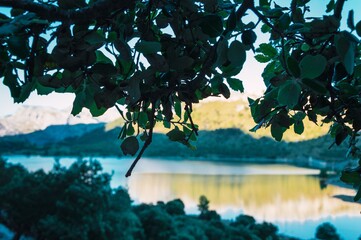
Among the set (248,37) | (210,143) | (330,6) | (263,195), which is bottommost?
(263,195)

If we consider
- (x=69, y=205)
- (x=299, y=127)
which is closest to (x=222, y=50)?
(x=299, y=127)

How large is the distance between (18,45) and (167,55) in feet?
0.95

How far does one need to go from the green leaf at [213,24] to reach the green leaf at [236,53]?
0.05 meters

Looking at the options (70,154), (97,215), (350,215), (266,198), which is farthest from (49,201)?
(70,154)

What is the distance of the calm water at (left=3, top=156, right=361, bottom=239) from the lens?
88.5 ft

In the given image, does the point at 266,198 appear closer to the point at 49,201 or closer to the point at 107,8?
the point at 49,201

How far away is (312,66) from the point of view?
1.67ft

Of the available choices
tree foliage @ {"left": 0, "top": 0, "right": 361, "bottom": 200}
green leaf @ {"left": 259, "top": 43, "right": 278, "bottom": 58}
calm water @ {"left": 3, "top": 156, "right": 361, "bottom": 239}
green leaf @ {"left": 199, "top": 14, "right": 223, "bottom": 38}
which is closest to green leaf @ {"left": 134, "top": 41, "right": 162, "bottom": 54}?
tree foliage @ {"left": 0, "top": 0, "right": 361, "bottom": 200}

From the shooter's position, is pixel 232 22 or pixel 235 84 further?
pixel 235 84

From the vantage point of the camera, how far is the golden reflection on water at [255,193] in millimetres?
31031

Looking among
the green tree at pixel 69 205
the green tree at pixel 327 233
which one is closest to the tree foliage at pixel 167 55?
the green tree at pixel 69 205

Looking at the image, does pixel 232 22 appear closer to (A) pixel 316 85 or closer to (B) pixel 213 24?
(B) pixel 213 24

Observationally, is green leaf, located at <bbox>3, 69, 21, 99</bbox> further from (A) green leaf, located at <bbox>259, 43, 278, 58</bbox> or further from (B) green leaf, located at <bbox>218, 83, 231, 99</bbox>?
(A) green leaf, located at <bbox>259, 43, 278, 58</bbox>

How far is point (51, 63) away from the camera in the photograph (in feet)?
2.32
